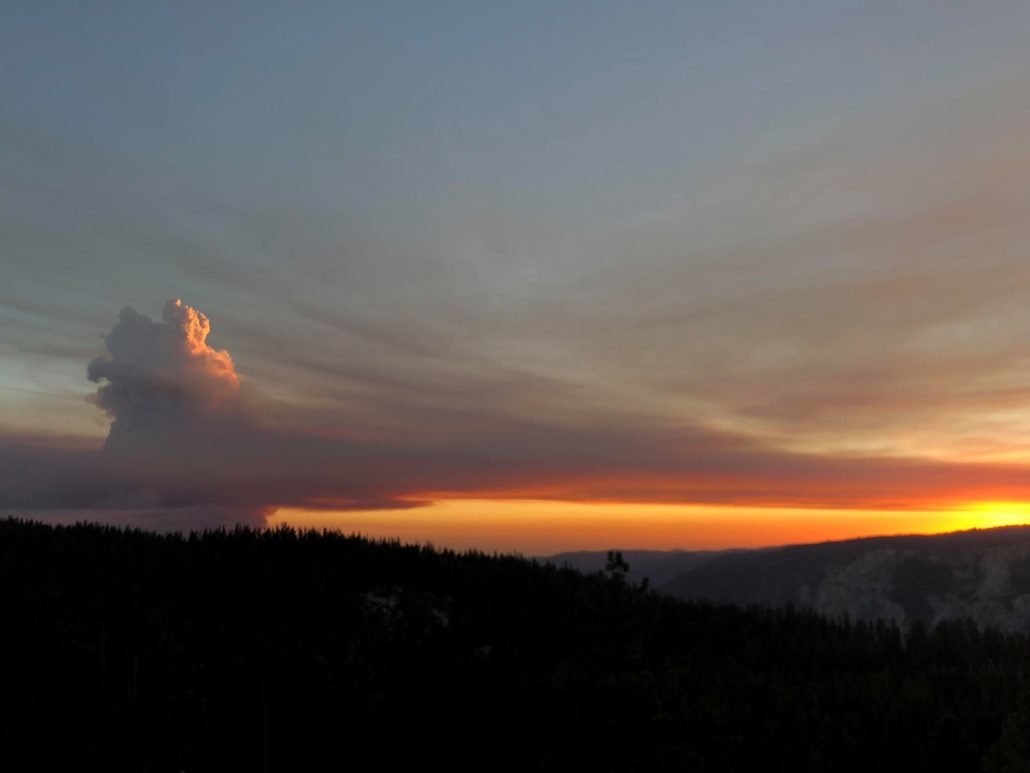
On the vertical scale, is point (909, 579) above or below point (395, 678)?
above

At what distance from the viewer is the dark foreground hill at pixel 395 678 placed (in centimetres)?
1878

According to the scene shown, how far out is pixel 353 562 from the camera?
3672 cm

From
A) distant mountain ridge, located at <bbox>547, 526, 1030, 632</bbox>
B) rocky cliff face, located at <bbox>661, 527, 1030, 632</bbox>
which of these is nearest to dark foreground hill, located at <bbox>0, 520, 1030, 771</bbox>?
distant mountain ridge, located at <bbox>547, 526, 1030, 632</bbox>

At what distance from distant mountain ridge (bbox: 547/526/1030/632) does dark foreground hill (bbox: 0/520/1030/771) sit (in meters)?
60.6

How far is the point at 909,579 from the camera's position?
415 ft

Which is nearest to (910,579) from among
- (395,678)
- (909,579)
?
(909,579)

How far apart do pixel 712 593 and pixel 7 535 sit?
15964 cm

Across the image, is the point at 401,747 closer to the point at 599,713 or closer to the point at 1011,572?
the point at 599,713

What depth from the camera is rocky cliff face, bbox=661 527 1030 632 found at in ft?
376

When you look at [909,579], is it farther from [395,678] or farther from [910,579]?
[395,678]

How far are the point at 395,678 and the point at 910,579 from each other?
118257 millimetres

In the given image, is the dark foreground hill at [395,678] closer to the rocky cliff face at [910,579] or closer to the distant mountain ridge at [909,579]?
the distant mountain ridge at [909,579]

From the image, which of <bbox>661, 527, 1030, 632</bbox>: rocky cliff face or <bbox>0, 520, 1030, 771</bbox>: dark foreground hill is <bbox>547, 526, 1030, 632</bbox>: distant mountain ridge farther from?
<bbox>0, 520, 1030, 771</bbox>: dark foreground hill

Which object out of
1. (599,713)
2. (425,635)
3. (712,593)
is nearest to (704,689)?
(425,635)
